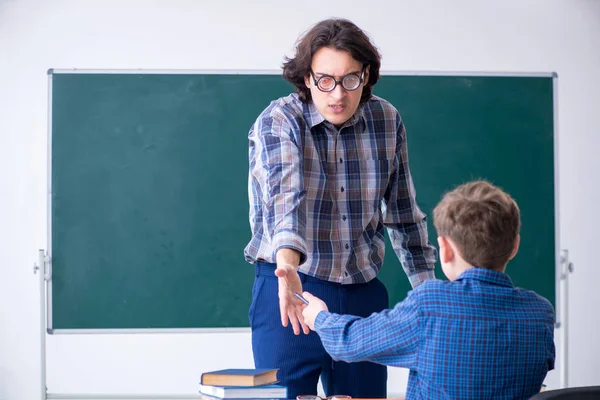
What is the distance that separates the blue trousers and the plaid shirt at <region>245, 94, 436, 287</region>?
0.04 meters

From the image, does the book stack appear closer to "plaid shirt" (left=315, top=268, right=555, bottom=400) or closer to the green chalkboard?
"plaid shirt" (left=315, top=268, right=555, bottom=400)

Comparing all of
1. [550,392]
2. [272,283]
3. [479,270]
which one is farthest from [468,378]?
[272,283]

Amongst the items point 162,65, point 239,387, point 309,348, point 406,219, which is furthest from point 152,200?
point 239,387

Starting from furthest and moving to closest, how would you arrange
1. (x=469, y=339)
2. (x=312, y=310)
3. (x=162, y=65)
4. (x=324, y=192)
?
(x=162, y=65) → (x=324, y=192) → (x=312, y=310) → (x=469, y=339)

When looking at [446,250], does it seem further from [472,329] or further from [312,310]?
[312,310]

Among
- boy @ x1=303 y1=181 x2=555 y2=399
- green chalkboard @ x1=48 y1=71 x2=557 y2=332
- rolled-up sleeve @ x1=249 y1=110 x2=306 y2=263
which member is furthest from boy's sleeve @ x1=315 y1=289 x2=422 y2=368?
green chalkboard @ x1=48 y1=71 x2=557 y2=332

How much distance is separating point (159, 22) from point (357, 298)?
103 inches

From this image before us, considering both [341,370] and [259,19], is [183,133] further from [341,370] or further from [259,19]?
[341,370]

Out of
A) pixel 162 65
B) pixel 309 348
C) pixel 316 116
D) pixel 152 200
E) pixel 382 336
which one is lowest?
pixel 309 348

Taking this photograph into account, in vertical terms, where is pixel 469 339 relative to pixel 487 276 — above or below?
below

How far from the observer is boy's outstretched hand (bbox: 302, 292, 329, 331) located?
1.53 meters

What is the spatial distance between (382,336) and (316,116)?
0.68m

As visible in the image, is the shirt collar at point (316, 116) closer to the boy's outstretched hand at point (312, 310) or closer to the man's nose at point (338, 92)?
the man's nose at point (338, 92)

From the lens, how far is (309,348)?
5.73ft
